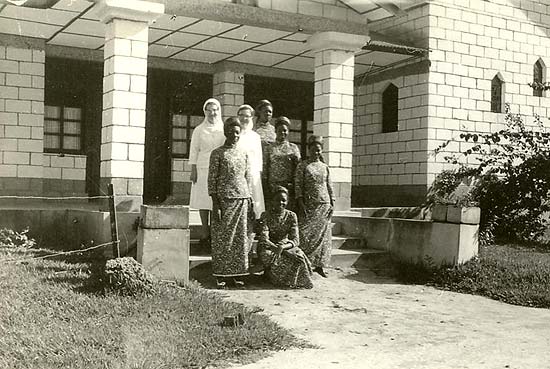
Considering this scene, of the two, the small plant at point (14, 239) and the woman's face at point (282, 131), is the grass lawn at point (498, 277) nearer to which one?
the woman's face at point (282, 131)

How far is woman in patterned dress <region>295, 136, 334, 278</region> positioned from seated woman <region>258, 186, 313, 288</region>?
0.52m

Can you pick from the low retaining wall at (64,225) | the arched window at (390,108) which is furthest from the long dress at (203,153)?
the arched window at (390,108)

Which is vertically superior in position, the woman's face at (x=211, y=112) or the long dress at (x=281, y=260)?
the woman's face at (x=211, y=112)

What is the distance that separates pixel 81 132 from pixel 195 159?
5858 mm

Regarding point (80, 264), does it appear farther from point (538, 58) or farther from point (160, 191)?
point (538, 58)

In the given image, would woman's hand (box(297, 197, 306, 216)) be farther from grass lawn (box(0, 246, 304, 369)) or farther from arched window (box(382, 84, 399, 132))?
arched window (box(382, 84, 399, 132))

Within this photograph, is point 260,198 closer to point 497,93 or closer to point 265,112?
point 265,112

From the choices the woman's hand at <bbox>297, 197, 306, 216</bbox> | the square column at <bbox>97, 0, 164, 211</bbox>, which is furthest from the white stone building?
the woman's hand at <bbox>297, 197, 306, 216</bbox>

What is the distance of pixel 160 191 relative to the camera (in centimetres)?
1437

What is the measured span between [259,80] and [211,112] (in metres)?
6.58

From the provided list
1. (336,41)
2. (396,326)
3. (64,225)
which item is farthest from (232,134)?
(336,41)

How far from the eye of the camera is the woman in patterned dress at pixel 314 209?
8797 mm

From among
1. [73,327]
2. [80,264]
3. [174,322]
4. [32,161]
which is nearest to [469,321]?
[174,322]

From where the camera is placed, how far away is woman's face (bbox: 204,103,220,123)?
28.2 ft
